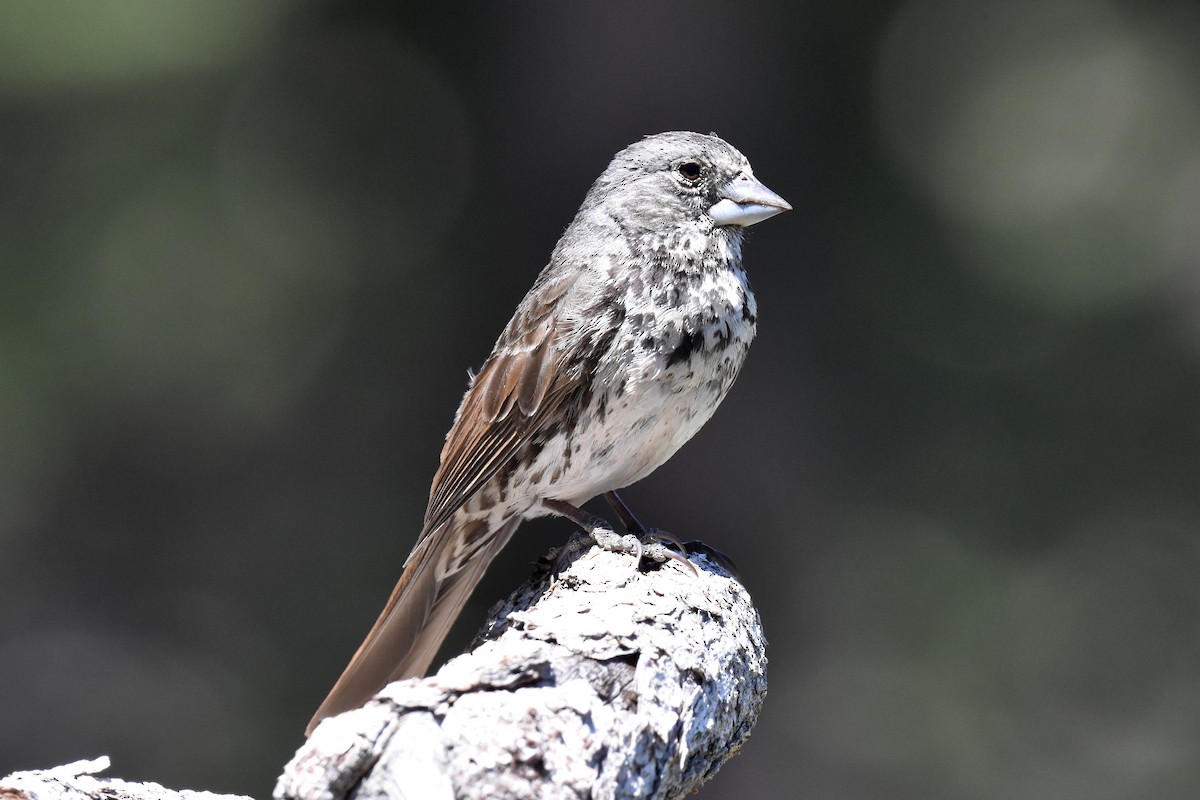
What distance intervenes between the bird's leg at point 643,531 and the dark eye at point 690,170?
94 centimetres

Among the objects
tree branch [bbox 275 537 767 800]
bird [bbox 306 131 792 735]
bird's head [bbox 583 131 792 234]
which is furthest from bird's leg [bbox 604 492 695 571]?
bird's head [bbox 583 131 792 234]

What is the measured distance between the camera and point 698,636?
2535 millimetres

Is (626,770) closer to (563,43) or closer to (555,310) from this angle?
(555,310)

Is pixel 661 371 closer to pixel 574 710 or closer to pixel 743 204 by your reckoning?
pixel 743 204

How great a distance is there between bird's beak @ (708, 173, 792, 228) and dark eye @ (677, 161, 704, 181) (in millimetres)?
84

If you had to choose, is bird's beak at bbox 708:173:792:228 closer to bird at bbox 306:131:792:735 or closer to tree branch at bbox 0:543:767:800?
bird at bbox 306:131:792:735

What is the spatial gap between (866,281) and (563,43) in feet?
6.13

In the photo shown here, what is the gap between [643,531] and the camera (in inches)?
141

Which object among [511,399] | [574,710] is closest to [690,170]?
[511,399]

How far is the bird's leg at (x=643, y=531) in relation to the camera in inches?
130

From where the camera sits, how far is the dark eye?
378 cm

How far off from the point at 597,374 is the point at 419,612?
86 centimetres

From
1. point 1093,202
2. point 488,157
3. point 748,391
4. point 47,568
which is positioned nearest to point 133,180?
point 488,157

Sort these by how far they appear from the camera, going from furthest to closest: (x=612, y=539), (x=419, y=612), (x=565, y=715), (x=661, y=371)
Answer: (x=419, y=612)
(x=661, y=371)
(x=612, y=539)
(x=565, y=715)
